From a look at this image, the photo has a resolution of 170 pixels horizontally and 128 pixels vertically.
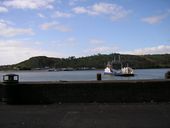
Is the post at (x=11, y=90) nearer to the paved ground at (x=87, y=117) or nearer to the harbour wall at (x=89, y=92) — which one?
the harbour wall at (x=89, y=92)

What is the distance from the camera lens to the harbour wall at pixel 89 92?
628 inches

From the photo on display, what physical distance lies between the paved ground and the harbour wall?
1.74 m

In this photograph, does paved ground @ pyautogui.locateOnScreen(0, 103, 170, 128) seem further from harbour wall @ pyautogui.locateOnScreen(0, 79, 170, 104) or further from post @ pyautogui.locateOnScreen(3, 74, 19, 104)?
harbour wall @ pyautogui.locateOnScreen(0, 79, 170, 104)

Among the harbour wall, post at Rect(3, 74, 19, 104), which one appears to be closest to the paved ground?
post at Rect(3, 74, 19, 104)

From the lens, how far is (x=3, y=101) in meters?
15.9

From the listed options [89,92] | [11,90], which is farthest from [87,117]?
[11,90]

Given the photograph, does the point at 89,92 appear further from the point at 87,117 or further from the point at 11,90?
the point at 87,117

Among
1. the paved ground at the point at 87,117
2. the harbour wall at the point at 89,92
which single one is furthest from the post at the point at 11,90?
the paved ground at the point at 87,117

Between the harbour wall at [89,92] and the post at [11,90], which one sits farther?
the harbour wall at [89,92]

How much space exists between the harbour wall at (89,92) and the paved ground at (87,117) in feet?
5.69

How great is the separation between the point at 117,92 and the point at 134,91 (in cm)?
72

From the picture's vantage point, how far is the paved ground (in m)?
10.5

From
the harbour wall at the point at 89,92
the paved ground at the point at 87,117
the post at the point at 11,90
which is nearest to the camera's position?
the paved ground at the point at 87,117

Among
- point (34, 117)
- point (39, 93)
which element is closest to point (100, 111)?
point (34, 117)
